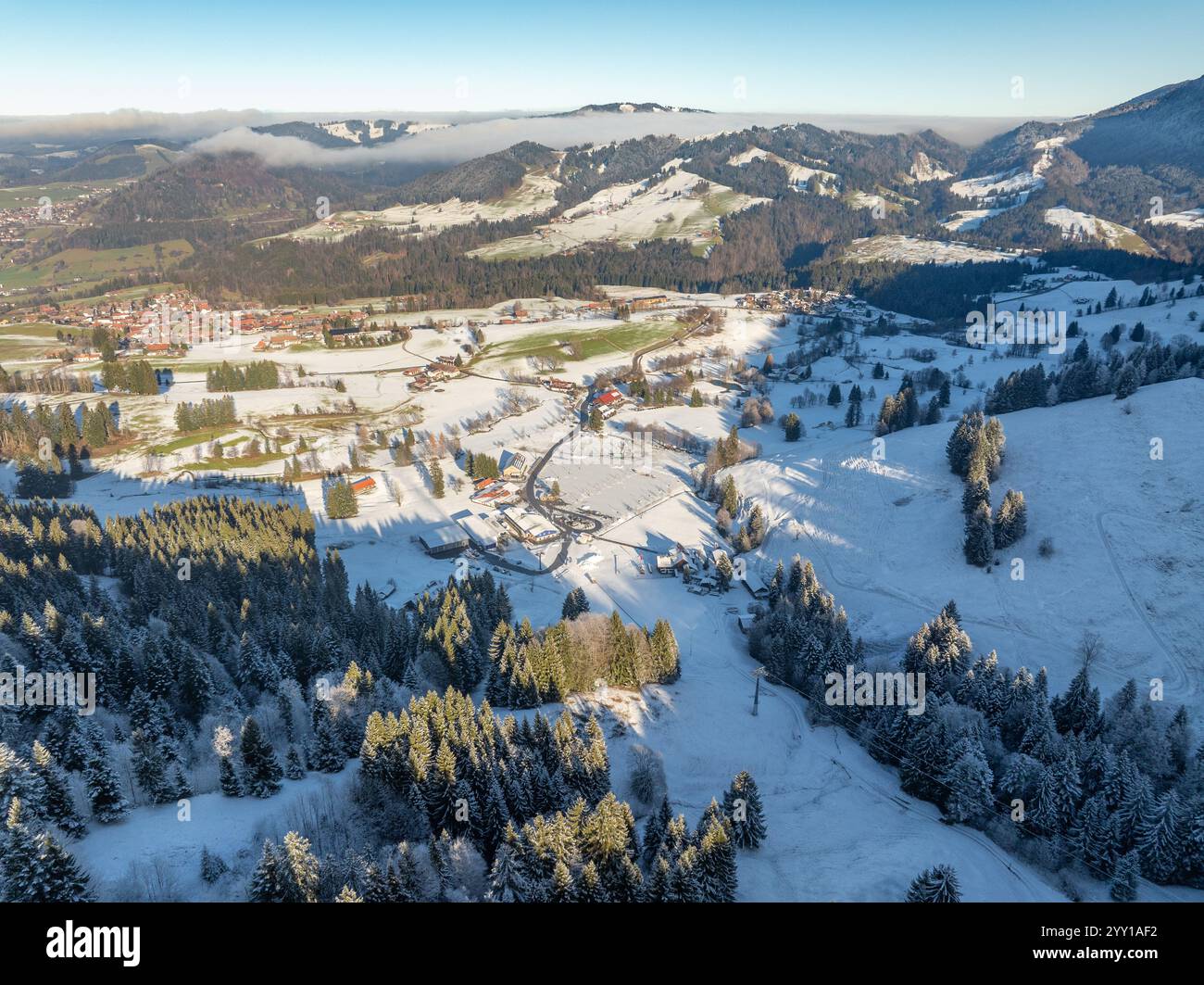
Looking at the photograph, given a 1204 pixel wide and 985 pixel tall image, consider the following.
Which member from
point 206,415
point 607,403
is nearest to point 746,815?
point 607,403

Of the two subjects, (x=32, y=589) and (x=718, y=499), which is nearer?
(x=32, y=589)

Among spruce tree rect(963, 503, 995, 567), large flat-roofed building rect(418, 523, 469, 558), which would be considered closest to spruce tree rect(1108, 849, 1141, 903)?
spruce tree rect(963, 503, 995, 567)

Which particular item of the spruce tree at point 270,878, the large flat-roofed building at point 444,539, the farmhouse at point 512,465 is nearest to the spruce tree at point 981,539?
the large flat-roofed building at point 444,539

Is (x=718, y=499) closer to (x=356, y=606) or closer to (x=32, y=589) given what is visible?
(x=356, y=606)

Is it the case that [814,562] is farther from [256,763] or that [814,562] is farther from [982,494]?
[256,763]

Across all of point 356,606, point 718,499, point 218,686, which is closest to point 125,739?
point 218,686

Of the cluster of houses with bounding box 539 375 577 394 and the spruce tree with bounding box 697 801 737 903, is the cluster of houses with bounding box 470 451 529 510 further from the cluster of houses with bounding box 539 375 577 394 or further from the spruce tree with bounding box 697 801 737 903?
the spruce tree with bounding box 697 801 737 903

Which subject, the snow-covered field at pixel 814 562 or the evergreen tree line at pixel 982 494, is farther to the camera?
the evergreen tree line at pixel 982 494

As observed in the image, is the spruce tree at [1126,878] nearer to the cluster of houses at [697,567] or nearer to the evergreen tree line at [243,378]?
the cluster of houses at [697,567]
